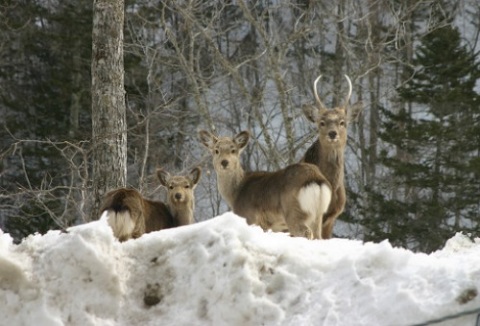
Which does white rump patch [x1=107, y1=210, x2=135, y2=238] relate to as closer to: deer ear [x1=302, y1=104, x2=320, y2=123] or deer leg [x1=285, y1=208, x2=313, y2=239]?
deer leg [x1=285, y1=208, x2=313, y2=239]

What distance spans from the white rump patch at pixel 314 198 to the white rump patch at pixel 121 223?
1547 millimetres

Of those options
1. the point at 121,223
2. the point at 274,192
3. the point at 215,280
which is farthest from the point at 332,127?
the point at 215,280

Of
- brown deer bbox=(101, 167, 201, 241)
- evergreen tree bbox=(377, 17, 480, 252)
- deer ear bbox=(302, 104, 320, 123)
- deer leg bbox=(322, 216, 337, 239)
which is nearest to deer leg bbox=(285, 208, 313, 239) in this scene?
deer leg bbox=(322, 216, 337, 239)

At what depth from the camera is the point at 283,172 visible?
809 cm

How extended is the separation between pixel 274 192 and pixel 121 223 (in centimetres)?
162

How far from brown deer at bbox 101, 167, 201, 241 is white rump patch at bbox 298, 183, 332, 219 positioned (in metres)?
1.45

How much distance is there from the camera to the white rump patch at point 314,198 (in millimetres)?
7590

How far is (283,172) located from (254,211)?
63 centimetres

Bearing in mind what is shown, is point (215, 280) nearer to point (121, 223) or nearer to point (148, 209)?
point (121, 223)

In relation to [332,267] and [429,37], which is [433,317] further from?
[429,37]

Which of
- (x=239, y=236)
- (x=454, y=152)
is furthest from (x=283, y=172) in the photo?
(x=454, y=152)

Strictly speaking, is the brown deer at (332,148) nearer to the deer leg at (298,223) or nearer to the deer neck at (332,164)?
the deer neck at (332,164)

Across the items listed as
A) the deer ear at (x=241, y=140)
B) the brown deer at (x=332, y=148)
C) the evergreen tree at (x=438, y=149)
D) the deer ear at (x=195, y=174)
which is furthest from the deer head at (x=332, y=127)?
the evergreen tree at (x=438, y=149)

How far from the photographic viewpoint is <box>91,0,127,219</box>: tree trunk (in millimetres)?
9727
